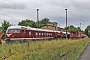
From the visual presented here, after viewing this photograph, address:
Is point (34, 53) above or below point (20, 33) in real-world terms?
below

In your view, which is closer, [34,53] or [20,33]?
[34,53]

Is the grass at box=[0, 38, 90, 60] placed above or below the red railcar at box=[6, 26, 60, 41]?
below

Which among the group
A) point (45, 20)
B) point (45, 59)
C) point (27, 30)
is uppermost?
point (45, 20)

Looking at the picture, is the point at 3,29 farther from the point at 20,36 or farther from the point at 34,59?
the point at 34,59

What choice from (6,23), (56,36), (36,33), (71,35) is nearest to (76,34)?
(71,35)

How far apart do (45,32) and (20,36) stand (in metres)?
13.4

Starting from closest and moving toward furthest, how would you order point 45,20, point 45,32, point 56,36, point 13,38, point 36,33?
point 13,38
point 36,33
point 45,32
point 56,36
point 45,20

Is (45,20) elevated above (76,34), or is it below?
above

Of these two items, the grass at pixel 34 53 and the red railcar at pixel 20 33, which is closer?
the grass at pixel 34 53

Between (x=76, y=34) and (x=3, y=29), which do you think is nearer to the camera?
(x=3, y=29)

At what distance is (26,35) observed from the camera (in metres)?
33.7

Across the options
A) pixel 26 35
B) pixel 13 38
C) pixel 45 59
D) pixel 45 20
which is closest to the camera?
pixel 45 59

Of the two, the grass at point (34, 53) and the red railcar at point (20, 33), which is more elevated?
the red railcar at point (20, 33)

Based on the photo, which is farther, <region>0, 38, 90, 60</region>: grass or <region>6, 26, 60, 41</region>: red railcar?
<region>6, 26, 60, 41</region>: red railcar
